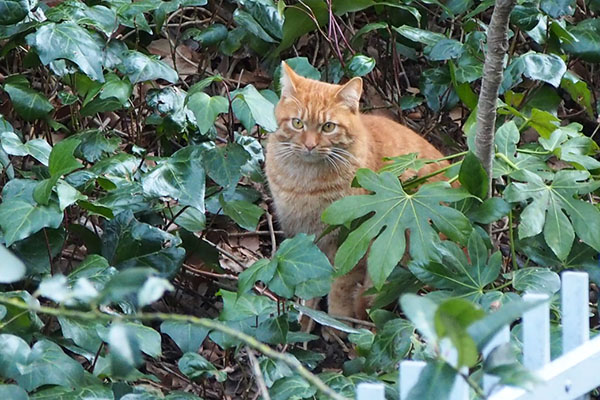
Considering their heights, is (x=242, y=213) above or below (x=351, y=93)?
below

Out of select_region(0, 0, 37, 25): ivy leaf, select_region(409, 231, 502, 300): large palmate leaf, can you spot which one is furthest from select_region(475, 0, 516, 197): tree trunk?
select_region(0, 0, 37, 25): ivy leaf

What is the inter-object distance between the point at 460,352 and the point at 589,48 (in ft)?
11.3

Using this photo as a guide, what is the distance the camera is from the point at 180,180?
122 inches

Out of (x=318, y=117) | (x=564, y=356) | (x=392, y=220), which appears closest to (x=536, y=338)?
(x=564, y=356)

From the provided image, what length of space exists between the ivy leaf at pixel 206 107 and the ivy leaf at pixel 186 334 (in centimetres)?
65

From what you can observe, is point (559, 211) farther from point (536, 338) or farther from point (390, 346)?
point (536, 338)

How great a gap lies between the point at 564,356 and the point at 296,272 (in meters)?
0.93

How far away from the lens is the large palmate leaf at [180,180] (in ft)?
10.0

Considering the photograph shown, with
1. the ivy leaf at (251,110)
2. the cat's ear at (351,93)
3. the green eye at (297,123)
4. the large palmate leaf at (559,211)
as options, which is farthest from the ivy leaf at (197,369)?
the cat's ear at (351,93)

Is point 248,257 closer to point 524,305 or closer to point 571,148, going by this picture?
point 571,148

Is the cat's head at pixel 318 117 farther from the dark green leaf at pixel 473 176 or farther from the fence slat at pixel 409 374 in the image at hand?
the fence slat at pixel 409 374

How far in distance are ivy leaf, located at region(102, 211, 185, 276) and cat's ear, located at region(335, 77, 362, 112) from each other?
1.07 meters

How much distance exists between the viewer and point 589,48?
4402mm

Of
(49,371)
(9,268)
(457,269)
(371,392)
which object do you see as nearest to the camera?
(9,268)
